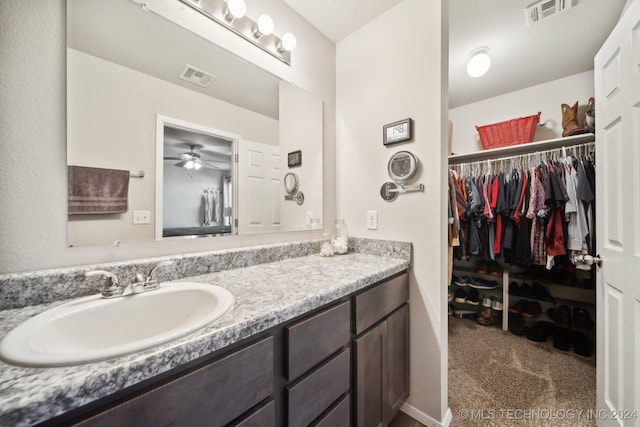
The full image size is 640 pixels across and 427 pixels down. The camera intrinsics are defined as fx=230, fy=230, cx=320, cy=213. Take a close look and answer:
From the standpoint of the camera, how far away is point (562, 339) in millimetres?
1973

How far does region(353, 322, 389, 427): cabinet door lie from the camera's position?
944 mm

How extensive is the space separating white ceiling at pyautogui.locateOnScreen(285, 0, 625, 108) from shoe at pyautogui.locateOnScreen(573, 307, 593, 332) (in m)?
2.22

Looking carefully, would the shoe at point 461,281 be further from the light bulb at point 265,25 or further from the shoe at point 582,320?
the light bulb at point 265,25

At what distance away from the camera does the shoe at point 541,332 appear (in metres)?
2.06

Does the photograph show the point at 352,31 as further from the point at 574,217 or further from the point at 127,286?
the point at 574,217

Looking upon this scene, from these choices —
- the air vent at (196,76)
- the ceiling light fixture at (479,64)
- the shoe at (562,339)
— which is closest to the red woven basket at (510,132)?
the ceiling light fixture at (479,64)

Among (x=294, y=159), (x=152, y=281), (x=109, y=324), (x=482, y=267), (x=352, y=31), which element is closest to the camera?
(x=109, y=324)

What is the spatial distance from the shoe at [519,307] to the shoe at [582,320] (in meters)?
0.33

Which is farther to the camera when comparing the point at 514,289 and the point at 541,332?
the point at 514,289

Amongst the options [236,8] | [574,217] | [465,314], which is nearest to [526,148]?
[574,217]

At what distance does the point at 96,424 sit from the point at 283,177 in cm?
121

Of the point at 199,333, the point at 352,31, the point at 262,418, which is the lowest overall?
the point at 262,418

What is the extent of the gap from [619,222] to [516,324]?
1.66 meters

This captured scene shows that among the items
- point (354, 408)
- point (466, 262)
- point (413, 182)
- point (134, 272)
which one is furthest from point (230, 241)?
point (466, 262)
